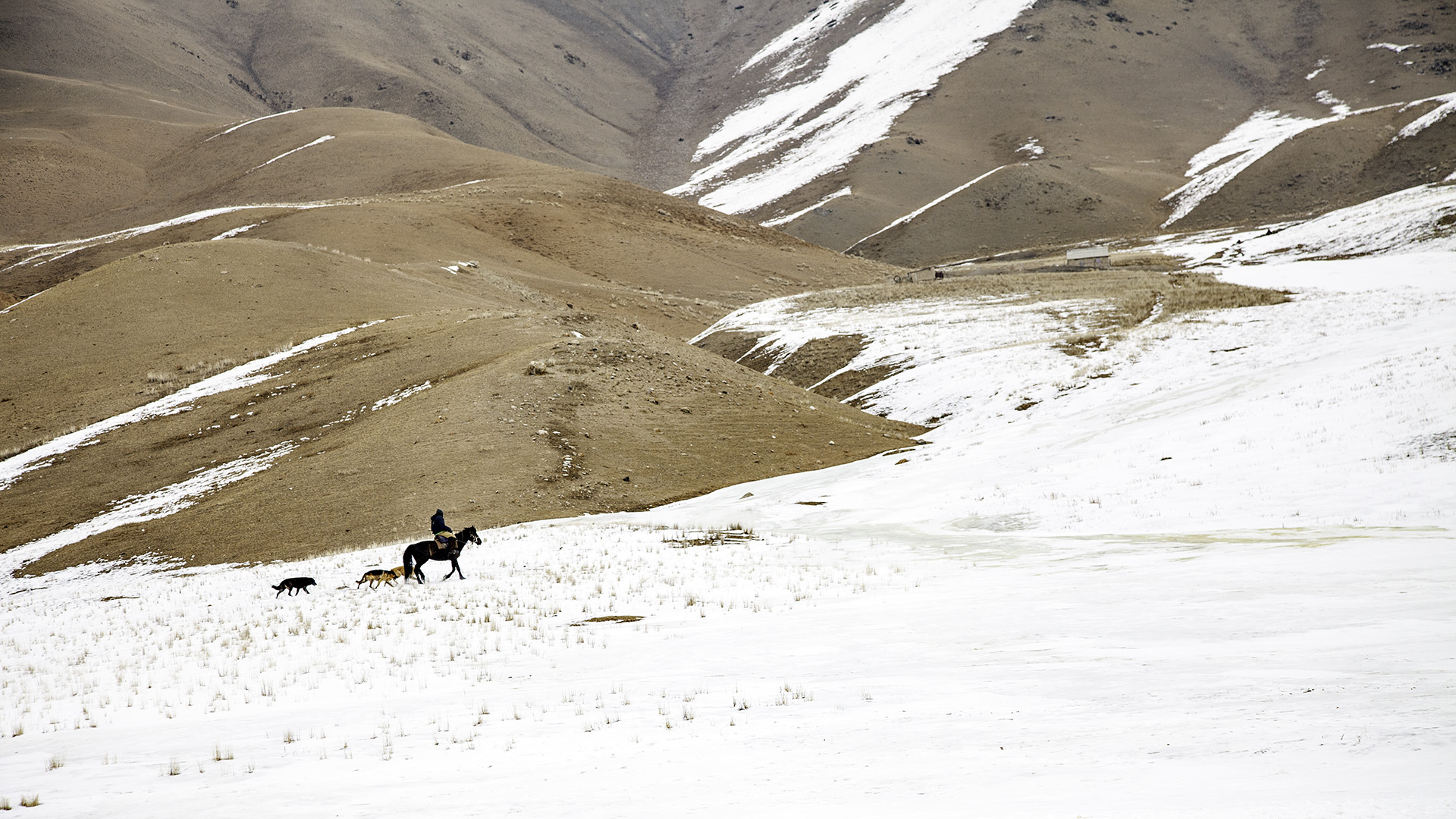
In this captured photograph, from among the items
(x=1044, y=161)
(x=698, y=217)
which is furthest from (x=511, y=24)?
(x=698, y=217)

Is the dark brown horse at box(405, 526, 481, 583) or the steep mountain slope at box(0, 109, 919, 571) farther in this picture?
the steep mountain slope at box(0, 109, 919, 571)

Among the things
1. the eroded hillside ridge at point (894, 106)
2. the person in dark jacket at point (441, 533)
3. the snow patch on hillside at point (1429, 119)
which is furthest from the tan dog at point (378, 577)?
the snow patch on hillside at point (1429, 119)

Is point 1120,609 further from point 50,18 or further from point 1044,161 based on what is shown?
point 50,18

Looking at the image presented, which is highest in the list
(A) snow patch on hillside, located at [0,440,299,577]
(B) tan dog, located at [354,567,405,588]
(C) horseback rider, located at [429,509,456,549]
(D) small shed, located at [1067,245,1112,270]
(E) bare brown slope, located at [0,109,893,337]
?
(E) bare brown slope, located at [0,109,893,337]

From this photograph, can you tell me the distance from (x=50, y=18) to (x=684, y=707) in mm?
172491

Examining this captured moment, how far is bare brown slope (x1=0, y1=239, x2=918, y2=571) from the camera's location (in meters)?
21.4

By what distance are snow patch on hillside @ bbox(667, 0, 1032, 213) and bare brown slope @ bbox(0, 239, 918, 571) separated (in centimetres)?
9758

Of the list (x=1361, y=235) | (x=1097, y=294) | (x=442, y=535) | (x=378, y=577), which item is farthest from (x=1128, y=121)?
(x=378, y=577)

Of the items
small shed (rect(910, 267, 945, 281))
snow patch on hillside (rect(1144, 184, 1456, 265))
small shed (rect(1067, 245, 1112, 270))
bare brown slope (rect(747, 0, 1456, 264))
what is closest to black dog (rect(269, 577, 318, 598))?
small shed (rect(910, 267, 945, 281))

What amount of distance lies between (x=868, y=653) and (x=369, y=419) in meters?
21.0

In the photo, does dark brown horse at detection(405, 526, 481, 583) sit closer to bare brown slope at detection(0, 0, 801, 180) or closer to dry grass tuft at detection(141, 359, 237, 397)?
dry grass tuft at detection(141, 359, 237, 397)

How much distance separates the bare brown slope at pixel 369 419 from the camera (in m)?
21.4

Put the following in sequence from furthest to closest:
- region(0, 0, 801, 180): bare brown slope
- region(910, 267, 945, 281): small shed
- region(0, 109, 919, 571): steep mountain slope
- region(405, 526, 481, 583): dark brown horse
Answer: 1. region(0, 0, 801, 180): bare brown slope
2. region(910, 267, 945, 281): small shed
3. region(0, 109, 919, 571): steep mountain slope
4. region(405, 526, 481, 583): dark brown horse

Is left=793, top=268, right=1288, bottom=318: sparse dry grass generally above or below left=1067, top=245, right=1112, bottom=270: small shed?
below
